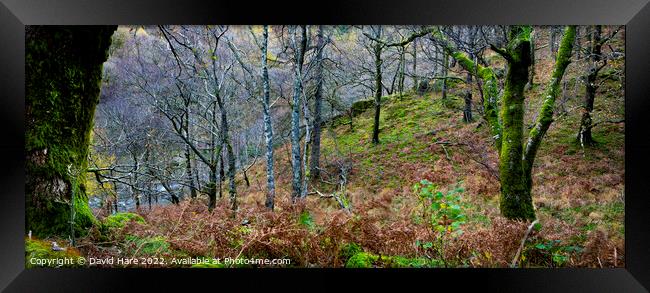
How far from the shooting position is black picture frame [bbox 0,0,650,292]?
3299 millimetres

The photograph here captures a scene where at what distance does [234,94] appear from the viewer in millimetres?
7836

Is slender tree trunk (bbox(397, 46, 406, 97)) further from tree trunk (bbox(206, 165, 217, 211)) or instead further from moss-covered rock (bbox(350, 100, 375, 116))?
tree trunk (bbox(206, 165, 217, 211))

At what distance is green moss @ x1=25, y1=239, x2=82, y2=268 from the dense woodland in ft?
0.09

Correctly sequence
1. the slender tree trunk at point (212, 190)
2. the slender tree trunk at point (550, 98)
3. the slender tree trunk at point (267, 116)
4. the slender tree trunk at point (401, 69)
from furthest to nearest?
the slender tree trunk at point (401, 69) → the slender tree trunk at point (212, 190) → the slender tree trunk at point (267, 116) → the slender tree trunk at point (550, 98)

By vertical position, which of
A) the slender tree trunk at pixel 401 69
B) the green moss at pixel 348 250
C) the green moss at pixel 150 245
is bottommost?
the green moss at pixel 348 250

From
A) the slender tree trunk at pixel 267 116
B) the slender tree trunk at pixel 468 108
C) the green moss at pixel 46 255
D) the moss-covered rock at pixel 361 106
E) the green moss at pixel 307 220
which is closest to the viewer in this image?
the green moss at pixel 46 255

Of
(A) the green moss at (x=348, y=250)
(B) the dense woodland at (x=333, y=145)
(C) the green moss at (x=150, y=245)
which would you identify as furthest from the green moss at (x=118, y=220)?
(A) the green moss at (x=348, y=250)

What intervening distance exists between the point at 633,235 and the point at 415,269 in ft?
7.21

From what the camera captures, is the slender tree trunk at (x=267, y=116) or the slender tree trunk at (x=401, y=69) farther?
the slender tree trunk at (x=401, y=69)
